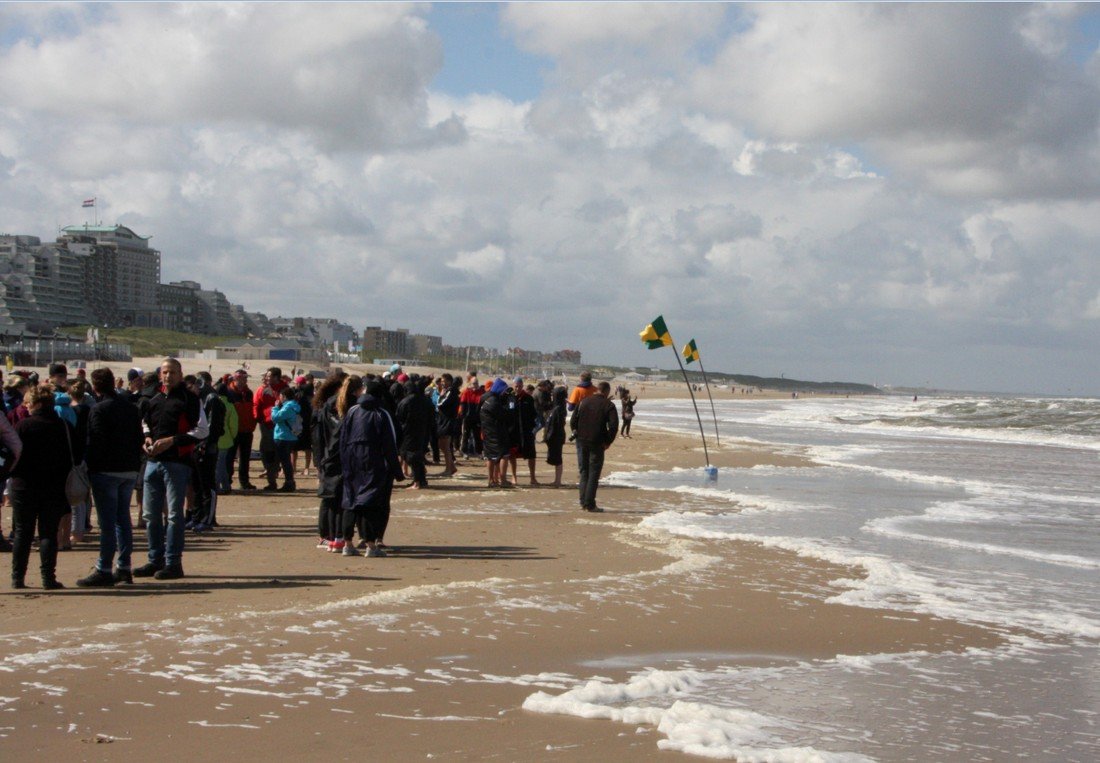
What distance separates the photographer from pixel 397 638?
6.89m

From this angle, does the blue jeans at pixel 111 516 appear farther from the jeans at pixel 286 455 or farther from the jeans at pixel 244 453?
the jeans at pixel 286 455

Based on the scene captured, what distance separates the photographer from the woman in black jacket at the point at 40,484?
26.4 feet

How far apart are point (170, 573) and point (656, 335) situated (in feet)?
42.1

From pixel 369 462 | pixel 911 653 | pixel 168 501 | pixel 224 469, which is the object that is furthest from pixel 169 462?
pixel 224 469

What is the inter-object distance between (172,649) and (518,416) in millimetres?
10892

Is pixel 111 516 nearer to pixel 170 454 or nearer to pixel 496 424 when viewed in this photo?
pixel 170 454

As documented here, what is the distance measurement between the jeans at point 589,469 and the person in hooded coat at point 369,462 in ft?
15.3

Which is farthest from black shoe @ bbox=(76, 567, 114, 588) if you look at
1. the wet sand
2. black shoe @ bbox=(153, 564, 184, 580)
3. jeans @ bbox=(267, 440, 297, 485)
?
jeans @ bbox=(267, 440, 297, 485)

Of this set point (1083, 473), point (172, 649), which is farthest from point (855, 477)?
point (172, 649)

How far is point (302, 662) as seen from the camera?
6.20 m

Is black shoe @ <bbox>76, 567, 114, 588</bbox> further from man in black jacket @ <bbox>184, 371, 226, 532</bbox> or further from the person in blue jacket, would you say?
the person in blue jacket

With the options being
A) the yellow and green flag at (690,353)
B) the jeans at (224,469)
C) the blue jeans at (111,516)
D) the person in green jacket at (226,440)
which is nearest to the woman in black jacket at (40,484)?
the blue jeans at (111,516)

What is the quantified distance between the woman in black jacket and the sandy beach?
0.84 feet

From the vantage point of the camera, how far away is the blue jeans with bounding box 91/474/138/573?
328 inches
